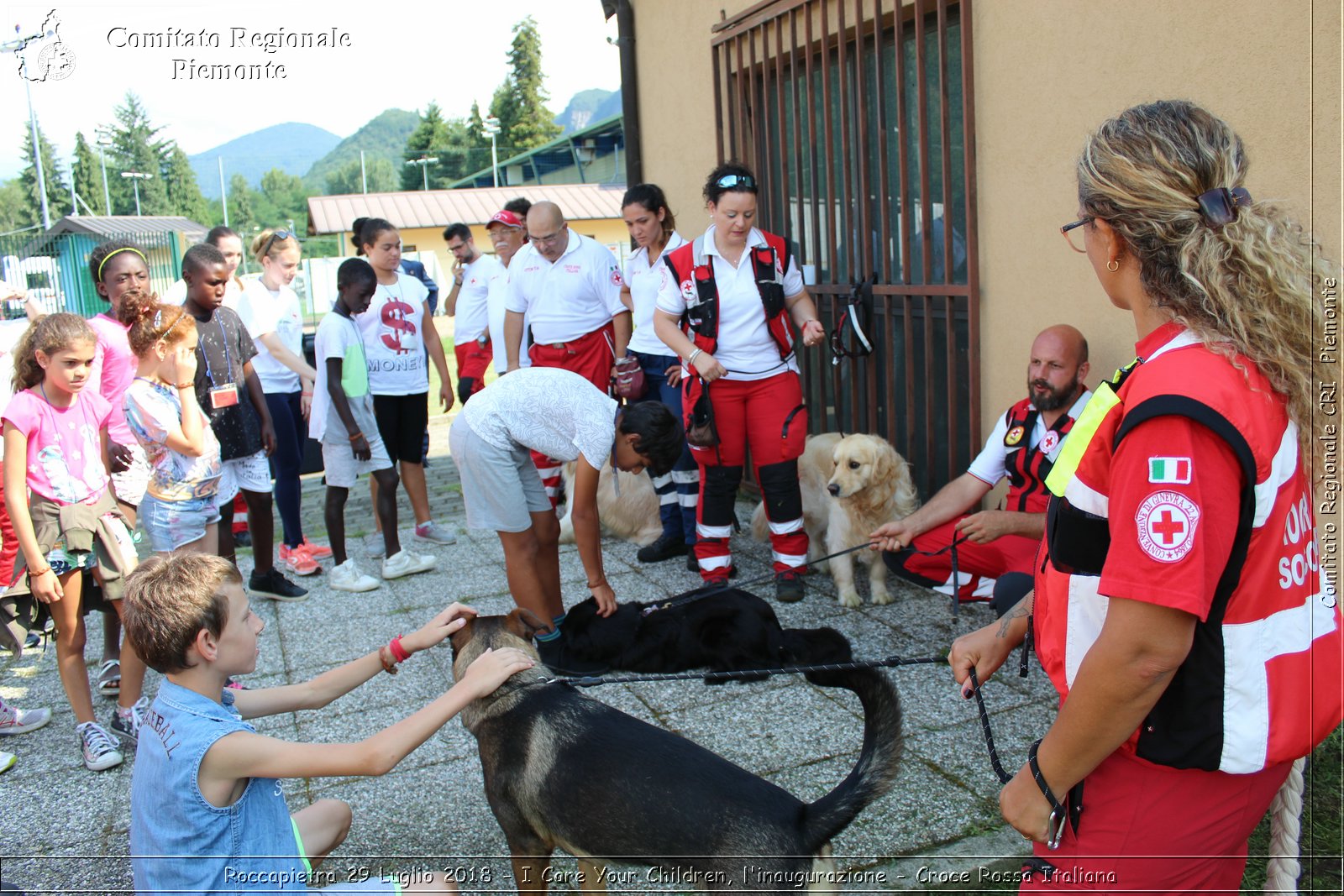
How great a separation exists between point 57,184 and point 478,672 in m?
77.5

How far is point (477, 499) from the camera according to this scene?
4.71 meters

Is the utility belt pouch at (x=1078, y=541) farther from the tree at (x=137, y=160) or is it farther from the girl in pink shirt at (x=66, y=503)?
the tree at (x=137, y=160)

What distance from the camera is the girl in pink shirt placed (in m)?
3.78

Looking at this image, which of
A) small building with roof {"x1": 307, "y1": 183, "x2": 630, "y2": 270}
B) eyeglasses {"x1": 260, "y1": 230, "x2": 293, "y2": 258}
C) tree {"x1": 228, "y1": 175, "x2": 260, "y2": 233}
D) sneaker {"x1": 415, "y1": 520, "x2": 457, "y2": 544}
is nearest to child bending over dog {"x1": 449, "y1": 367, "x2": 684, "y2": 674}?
sneaker {"x1": 415, "y1": 520, "x2": 457, "y2": 544}

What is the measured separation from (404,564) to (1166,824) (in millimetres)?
5408

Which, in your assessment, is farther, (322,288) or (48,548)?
(322,288)

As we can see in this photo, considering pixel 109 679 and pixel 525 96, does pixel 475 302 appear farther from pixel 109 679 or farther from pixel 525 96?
pixel 525 96

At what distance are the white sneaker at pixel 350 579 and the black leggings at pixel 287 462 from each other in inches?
22.6

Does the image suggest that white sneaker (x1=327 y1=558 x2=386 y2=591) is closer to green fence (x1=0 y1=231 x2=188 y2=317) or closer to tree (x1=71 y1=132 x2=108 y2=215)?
green fence (x1=0 y1=231 x2=188 y2=317)

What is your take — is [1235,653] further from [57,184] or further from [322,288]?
[57,184]

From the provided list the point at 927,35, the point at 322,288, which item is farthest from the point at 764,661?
the point at 322,288

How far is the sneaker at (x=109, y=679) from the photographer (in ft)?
15.2

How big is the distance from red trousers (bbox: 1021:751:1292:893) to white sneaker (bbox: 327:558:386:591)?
5.17 meters

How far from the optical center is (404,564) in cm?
635
